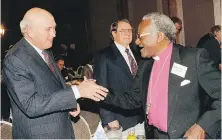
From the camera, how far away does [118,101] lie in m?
2.46

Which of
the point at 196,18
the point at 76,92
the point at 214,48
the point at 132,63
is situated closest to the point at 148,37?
the point at 76,92

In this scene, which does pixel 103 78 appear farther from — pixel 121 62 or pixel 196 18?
pixel 196 18

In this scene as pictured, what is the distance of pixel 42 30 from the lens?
7.08ft

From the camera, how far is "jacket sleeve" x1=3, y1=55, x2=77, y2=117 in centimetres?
193

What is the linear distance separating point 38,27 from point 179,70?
1.08m

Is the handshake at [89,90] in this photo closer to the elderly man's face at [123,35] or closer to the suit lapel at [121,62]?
the suit lapel at [121,62]

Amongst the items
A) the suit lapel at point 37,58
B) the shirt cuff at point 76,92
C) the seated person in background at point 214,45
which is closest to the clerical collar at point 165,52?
the shirt cuff at point 76,92

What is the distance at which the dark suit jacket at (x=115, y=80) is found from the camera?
308 cm

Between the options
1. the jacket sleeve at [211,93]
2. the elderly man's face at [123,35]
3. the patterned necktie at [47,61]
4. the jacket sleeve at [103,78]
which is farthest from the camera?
the elderly man's face at [123,35]

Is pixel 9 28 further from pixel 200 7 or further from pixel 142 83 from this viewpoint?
pixel 142 83

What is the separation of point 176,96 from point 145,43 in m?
0.48

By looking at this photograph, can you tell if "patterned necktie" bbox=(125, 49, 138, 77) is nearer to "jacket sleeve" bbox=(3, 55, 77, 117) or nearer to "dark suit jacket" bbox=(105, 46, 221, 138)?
"dark suit jacket" bbox=(105, 46, 221, 138)

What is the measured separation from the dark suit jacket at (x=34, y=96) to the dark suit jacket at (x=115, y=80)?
89cm

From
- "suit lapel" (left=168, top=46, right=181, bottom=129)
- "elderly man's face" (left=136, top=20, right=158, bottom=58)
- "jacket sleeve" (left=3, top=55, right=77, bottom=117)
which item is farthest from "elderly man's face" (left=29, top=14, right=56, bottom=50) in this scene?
"suit lapel" (left=168, top=46, right=181, bottom=129)
